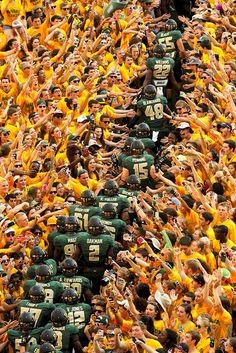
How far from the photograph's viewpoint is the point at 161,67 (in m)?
30.2

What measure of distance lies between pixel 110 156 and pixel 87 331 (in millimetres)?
5622

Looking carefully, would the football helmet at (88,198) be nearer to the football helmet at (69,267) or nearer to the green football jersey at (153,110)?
the football helmet at (69,267)

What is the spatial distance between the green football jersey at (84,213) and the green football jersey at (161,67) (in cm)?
467

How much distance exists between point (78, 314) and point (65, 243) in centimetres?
176

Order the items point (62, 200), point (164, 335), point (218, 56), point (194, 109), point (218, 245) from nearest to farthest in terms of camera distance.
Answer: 1. point (164, 335)
2. point (218, 245)
3. point (62, 200)
4. point (194, 109)
5. point (218, 56)

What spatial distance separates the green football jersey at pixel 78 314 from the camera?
24047 millimetres

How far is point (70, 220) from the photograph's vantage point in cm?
2544

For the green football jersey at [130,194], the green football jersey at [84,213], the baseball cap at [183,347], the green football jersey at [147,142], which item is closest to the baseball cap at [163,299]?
the baseball cap at [183,347]

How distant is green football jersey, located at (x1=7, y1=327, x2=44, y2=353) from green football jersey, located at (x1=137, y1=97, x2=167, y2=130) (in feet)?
20.7

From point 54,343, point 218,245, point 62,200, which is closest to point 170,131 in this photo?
point 62,200

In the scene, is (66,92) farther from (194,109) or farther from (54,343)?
(54,343)

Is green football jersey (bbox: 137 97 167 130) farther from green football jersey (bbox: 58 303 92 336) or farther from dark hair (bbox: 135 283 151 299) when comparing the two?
green football jersey (bbox: 58 303 92 336)

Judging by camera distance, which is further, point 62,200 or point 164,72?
point 164,72

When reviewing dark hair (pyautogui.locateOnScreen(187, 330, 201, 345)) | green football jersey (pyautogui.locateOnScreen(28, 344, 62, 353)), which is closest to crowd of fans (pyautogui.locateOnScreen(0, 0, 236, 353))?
dark hair (pyautogui.locateOnScreen(187, 330, 201, 345))
